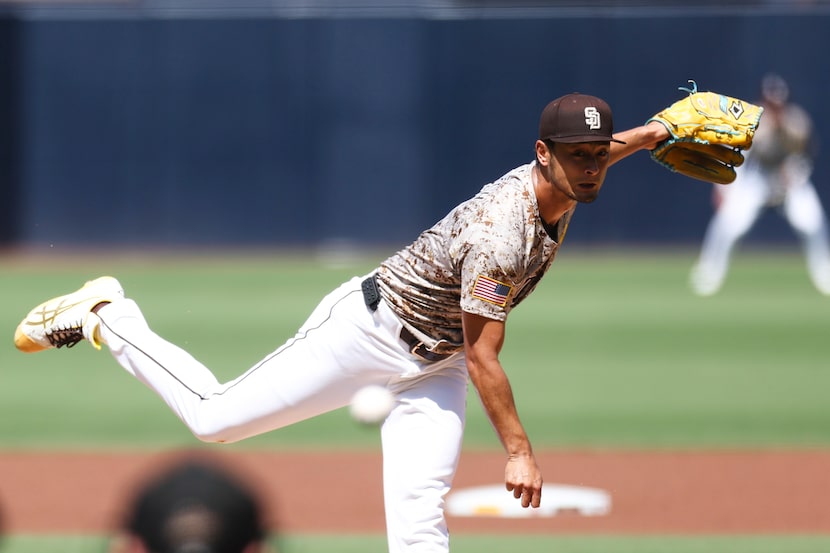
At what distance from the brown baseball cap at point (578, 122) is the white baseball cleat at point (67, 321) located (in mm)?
1992

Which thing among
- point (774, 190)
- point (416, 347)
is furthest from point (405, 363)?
point (774, 190)

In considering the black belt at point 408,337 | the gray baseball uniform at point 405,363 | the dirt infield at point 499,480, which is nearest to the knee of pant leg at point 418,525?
the gray baseball uniform at point 405,363

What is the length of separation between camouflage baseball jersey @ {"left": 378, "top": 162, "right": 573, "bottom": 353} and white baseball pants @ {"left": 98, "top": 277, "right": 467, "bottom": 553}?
0.11 m

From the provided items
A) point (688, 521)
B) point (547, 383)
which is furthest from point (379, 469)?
point (547, 383)

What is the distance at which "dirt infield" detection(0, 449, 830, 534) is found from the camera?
665cm

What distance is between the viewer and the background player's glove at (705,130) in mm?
5066

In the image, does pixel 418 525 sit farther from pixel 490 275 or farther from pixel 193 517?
pixel 193 517

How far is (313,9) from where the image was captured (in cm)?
1895

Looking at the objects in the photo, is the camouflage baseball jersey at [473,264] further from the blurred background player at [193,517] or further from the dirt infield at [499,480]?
the blurred background player at [193,517]

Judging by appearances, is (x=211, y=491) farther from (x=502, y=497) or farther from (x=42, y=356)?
(x=42, y=356)

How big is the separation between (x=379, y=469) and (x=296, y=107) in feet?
39.1

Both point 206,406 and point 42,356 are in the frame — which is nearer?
point 206,406

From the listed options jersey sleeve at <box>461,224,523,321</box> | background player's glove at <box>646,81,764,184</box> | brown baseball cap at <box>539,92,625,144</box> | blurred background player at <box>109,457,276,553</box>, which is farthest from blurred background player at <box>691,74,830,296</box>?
blurred background player at <box>109,457,276,553</box>

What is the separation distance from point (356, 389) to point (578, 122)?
4.23ft
